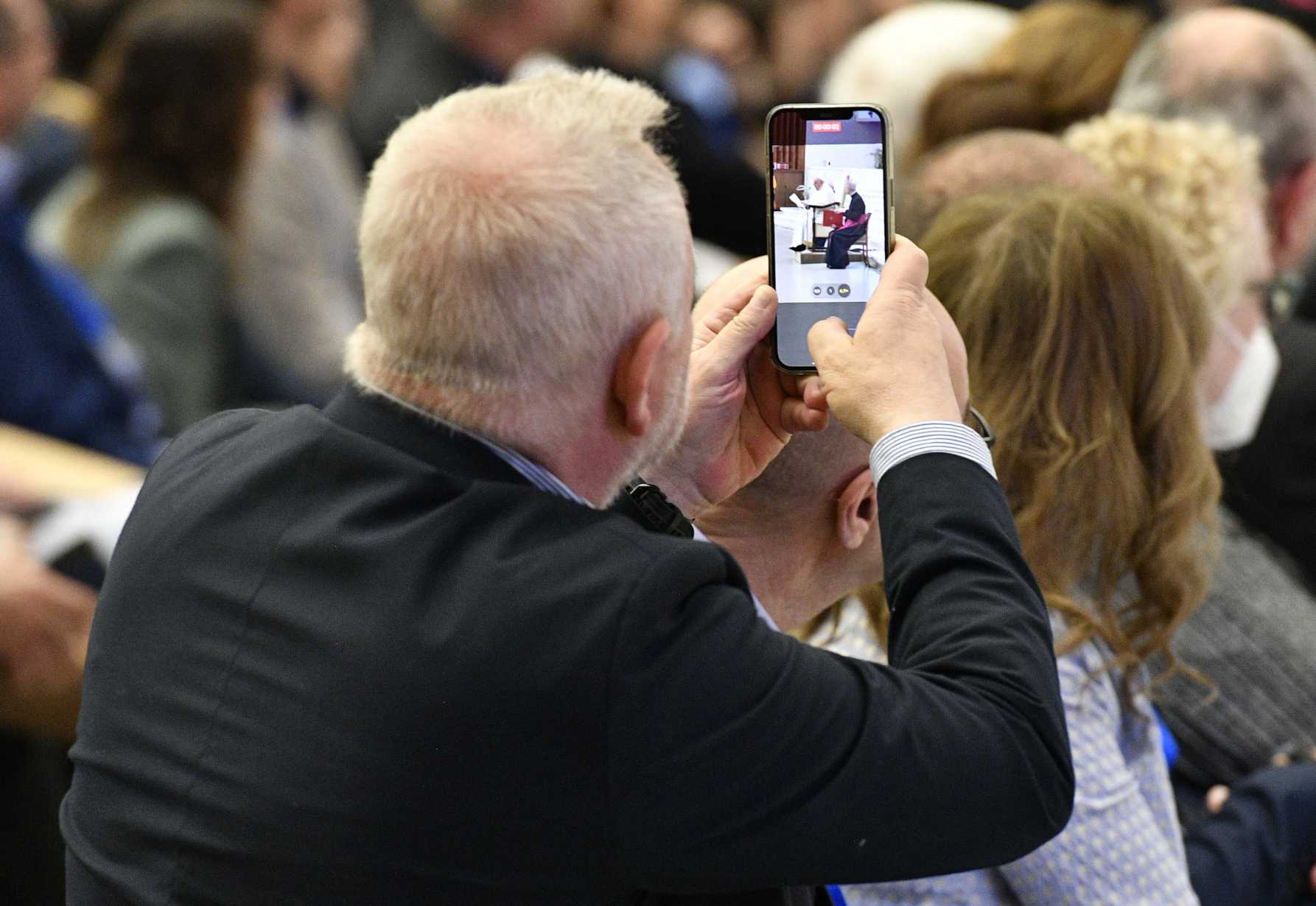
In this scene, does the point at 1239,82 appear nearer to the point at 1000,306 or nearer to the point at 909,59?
the point at 909,59

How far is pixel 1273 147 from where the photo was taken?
3031mm

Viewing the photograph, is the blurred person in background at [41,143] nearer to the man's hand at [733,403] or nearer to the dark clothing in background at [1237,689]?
the man's hand at [733,403]

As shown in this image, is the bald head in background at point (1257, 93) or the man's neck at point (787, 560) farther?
the bald head in background at point (1257, 93)

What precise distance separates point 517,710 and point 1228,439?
175 centimetres

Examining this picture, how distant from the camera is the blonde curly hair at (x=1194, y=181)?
92.0 inches

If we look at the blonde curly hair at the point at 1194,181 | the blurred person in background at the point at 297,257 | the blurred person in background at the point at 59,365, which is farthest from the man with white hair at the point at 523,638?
the blurred person in background at the point at 297,257

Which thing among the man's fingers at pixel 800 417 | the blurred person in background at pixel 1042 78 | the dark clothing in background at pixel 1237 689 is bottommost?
the dark clothing in background at pixel 1237 689

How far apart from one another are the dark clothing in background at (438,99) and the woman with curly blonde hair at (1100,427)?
16.9 inches

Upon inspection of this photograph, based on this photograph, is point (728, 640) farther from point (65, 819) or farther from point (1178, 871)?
point (1178, 871)

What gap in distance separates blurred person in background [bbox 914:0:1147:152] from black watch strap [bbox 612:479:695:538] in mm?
2019

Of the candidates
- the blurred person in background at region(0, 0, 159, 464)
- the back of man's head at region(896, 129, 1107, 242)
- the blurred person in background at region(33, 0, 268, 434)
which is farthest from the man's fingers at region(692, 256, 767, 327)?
the blurred person in background at region(33, 0, 268, 434)

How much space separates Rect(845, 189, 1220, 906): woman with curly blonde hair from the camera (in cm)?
169

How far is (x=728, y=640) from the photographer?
1.07 metres

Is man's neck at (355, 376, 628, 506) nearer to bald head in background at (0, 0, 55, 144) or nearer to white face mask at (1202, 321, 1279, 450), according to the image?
white face mask at (1202, 321, 1279, 450)
